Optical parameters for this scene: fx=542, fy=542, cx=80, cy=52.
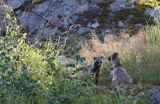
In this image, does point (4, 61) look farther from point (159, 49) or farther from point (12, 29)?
point (159, 49)

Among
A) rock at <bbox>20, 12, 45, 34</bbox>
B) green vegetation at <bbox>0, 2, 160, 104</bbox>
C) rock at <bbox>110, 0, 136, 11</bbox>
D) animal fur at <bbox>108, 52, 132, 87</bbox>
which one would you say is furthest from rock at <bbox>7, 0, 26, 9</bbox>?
green vegetation at <bbox>0, 2, 160, 104</bbox>

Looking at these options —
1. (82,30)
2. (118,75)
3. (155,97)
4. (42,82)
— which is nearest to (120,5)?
(82,30)

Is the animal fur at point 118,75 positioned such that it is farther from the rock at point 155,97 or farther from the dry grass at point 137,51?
the rock at point 155,97

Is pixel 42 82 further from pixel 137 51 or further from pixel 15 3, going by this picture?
pixel 15 3

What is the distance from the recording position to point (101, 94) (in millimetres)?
7000

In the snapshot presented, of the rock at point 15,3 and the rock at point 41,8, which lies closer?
the rock at point 41,8

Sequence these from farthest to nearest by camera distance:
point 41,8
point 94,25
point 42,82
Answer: point 41,8 → point 94,25 → point 42,82

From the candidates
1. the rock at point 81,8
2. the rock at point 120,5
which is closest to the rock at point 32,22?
the rock at point 81,8

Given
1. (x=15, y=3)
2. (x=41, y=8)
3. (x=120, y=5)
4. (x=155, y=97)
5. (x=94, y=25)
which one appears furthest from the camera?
(x=15, y=3)

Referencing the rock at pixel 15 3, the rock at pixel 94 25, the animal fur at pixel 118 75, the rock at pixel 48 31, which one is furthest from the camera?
Answer: the rock at pixel 15 3

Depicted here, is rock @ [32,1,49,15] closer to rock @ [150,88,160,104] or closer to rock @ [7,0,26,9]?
rock @ [7,0,26,9]

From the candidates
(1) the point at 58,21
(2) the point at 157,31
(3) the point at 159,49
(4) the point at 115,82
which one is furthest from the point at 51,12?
(4) the point at 115,82

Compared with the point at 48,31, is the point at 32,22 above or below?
above

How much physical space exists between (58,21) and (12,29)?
268 inches
